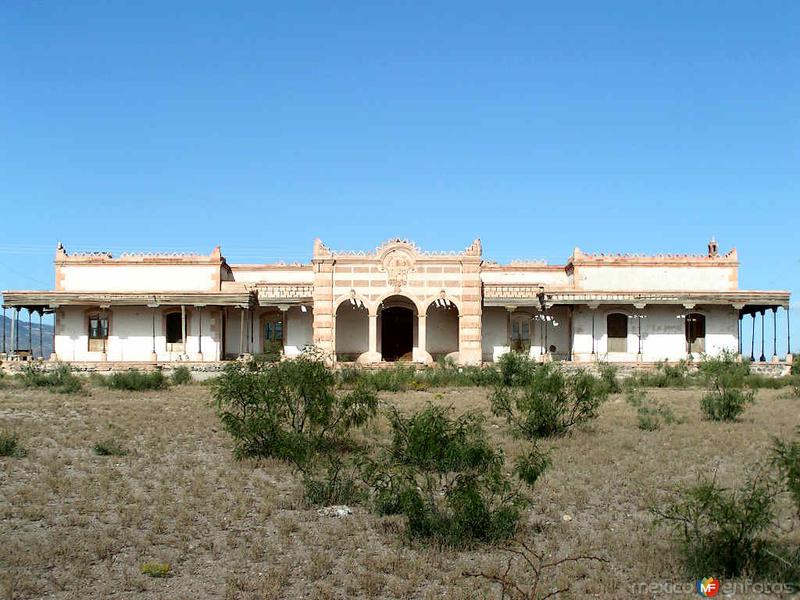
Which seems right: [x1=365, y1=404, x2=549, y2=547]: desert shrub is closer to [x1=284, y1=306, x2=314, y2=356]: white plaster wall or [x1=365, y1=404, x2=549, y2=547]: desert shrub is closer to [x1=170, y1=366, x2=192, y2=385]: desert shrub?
[x1=170, y1=366, x2=192, y2=385]: desert shrub

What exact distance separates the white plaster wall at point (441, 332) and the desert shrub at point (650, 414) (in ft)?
36.8

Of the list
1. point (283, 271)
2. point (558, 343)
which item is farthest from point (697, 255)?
point (283, 271)

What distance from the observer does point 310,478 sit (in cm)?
1017

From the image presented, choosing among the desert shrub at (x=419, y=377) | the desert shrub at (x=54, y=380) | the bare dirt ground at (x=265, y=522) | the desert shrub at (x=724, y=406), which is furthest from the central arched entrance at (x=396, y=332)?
the bare dirt ground at (x=265, y=522)

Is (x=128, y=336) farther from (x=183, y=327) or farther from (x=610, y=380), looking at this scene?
(x=610, y=380)

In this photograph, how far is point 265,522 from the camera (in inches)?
349

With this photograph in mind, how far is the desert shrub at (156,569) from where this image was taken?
7090mm

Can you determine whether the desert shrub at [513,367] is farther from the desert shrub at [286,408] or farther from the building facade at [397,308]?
the desert shrub at [286,408]

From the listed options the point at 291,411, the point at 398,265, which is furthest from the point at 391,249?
the point at 291,411

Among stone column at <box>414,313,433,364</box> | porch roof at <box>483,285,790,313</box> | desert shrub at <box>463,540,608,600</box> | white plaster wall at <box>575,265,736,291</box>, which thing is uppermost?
white plaster wall at <box>575,265,736,291</box>

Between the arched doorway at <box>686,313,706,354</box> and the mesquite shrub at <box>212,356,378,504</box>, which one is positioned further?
the arched doorway at <box>686,313,706,354</box>

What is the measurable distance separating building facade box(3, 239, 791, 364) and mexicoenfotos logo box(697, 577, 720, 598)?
74.8 feet

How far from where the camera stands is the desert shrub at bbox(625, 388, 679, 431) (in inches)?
604

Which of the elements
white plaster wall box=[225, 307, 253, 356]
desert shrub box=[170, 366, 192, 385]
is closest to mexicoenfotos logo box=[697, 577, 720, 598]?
desert shrub box=[170, 366, 192, 385]
